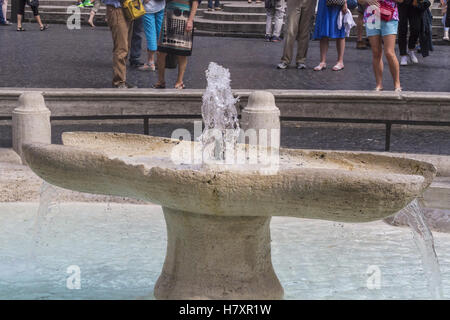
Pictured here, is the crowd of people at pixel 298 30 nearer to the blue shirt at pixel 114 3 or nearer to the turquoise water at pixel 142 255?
the blue shirt at pixel 114 3

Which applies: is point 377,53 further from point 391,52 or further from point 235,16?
point 235,16

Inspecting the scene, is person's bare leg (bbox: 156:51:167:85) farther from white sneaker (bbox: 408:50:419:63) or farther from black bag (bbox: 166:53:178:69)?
white sneaker (bbox: 408:50:419:63)

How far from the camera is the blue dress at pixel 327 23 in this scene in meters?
11.0

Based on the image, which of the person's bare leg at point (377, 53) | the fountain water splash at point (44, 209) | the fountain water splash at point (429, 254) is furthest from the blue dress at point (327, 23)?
the fountain water splash at point (429, 254)

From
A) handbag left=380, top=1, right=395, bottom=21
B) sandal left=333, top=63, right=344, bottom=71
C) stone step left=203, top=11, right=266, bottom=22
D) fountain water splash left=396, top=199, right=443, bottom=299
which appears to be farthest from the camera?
stone step left=203, top=11, right=266, bottom=22

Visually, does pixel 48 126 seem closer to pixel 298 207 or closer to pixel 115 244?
pixel 115 244

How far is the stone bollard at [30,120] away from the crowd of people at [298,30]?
2.25 metres

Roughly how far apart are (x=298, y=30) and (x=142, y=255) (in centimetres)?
702

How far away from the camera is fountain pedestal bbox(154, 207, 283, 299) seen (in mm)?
3699

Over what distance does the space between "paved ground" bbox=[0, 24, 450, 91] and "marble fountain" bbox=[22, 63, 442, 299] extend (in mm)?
6121

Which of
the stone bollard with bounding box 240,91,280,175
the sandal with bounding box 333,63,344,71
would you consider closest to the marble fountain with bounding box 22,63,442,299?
the stone bollard with bounding box 240,91,280,175

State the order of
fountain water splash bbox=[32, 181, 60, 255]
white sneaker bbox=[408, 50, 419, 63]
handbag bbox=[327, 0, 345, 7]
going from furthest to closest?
white sneaker bbox=[408, 50, 419, 63] < handbag bbox=[327, 0, 345, 7] < fountain water splash bbox=[32, 181, 60, 255]
